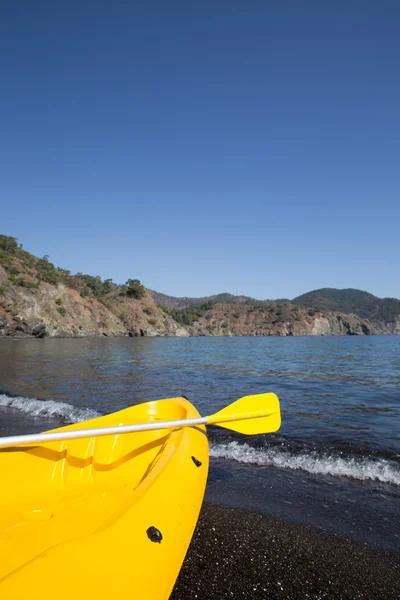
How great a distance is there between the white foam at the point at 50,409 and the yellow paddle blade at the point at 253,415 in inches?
162

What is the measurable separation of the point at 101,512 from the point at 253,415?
1.96 meters

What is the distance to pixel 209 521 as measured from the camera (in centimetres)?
306

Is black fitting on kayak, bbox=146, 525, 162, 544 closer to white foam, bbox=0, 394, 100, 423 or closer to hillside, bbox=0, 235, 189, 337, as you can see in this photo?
white foam, bbox=0, 394, 100, 423

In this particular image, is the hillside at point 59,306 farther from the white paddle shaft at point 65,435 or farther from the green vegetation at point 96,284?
the white paddle shaft at point 65,435

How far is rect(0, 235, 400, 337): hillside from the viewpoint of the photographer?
56800 millimetres

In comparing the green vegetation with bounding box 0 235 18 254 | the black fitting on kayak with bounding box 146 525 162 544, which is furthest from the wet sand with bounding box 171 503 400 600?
the green vegetation with bounding box 0 235 18 254

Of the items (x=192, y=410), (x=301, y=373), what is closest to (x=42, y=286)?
(x=301, y=373)

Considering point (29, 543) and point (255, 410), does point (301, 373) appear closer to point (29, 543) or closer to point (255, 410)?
point (255, 410)

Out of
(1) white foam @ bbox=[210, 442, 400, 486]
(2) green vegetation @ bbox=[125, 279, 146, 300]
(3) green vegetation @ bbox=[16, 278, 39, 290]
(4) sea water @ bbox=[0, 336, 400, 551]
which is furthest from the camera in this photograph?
(2) green vegetation @ bbox=[125, 279, 146, 300]

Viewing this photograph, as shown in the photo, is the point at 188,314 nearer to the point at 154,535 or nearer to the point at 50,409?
the point at 50,409

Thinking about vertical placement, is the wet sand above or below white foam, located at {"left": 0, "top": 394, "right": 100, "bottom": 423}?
above

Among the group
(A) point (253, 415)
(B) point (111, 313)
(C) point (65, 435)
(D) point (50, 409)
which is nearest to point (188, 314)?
(B) point (111, 313)

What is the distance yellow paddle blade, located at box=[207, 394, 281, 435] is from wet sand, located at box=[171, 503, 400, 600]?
90 centimetres

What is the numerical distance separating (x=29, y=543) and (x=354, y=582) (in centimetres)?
216
